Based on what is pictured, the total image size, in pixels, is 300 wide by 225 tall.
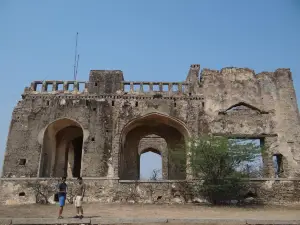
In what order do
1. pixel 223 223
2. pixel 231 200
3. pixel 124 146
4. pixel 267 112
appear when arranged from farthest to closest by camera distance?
pixel 124 146, pixel 267 112, pixel 231 200, pixel 223 223

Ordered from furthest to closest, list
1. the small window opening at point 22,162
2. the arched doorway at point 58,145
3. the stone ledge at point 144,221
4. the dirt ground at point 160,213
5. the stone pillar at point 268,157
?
1. the arched doorway at point 58,145
2. the small window opening at point 22,162
3. the stone pillar at point 268,157
4. the dirt ground at point 160,213
5. the stone ledge at point 144,221

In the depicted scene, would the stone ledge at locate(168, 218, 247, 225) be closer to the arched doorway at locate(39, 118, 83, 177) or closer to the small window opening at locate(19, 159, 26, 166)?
the arched doorway at locate(39, 118, 83, 177)

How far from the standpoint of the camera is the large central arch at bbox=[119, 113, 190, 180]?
51.2 feet

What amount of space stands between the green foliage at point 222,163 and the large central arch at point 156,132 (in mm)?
1772

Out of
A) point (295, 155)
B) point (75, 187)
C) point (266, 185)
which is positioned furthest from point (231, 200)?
point (75, 187)

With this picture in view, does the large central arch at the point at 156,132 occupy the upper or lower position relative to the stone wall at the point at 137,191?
upper

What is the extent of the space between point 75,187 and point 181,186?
15.6 feet

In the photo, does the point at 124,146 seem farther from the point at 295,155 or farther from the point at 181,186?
the point at 295,155

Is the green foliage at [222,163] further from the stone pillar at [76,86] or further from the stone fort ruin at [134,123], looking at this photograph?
the stone pillar at [76,86]

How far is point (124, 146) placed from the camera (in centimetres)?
1662

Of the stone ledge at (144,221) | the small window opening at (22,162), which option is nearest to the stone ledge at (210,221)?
the stone ledge at (144,221)

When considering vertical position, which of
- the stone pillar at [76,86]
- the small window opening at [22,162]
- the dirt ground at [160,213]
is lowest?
the dirt ground at [160,213]

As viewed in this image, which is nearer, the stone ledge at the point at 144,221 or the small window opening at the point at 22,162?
the stone ledge at the point at 144,221

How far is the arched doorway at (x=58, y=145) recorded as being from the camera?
15391 millimetres
